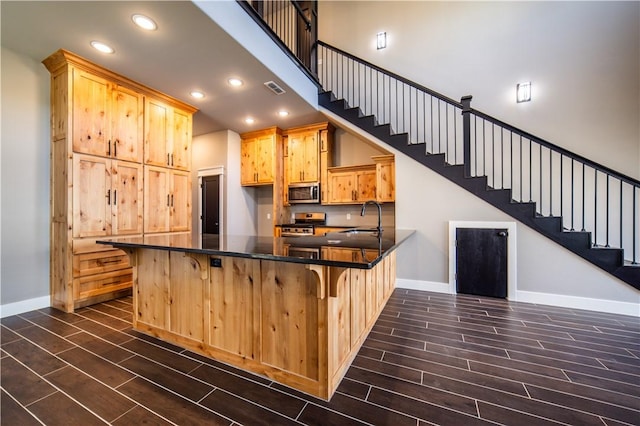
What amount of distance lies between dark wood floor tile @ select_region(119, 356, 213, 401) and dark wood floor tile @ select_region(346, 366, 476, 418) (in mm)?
980

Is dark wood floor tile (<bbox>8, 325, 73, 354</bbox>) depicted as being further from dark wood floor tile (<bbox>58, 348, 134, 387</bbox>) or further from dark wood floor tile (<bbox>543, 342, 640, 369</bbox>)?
dark wood floor tile (<bbox>543, 342, 640, 369</bbox>)

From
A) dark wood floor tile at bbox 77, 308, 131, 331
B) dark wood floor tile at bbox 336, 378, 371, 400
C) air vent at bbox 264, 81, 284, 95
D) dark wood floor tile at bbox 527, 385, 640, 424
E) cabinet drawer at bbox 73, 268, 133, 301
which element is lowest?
dark wood floor tile at bbox 77, 308, 131, 331

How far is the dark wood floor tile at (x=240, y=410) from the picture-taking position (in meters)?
1.36

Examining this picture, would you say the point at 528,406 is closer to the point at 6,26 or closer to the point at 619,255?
the point at 619,255

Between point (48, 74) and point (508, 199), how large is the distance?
6.18m

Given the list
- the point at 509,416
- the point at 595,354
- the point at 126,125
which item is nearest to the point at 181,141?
the point at 126,125

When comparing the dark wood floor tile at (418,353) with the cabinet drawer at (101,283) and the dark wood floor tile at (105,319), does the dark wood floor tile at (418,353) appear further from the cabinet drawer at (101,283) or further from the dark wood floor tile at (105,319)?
the cabinet drawer at (101,283)

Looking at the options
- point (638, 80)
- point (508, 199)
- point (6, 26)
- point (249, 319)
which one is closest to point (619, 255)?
point (508, 199)

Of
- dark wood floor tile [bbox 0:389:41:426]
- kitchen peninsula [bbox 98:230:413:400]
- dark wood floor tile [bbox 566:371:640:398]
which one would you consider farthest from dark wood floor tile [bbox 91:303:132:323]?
dark wood floor tile [bbox 566:371:640:398]

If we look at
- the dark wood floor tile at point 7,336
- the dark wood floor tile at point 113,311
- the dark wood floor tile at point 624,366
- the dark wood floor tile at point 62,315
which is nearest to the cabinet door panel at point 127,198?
the dark wood floor tile at point 113,311

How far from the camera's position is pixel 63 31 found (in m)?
2.56

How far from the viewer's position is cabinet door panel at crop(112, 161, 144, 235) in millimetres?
3379

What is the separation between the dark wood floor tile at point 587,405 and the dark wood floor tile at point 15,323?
4422mm

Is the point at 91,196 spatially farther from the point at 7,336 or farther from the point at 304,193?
the point at 304,193
